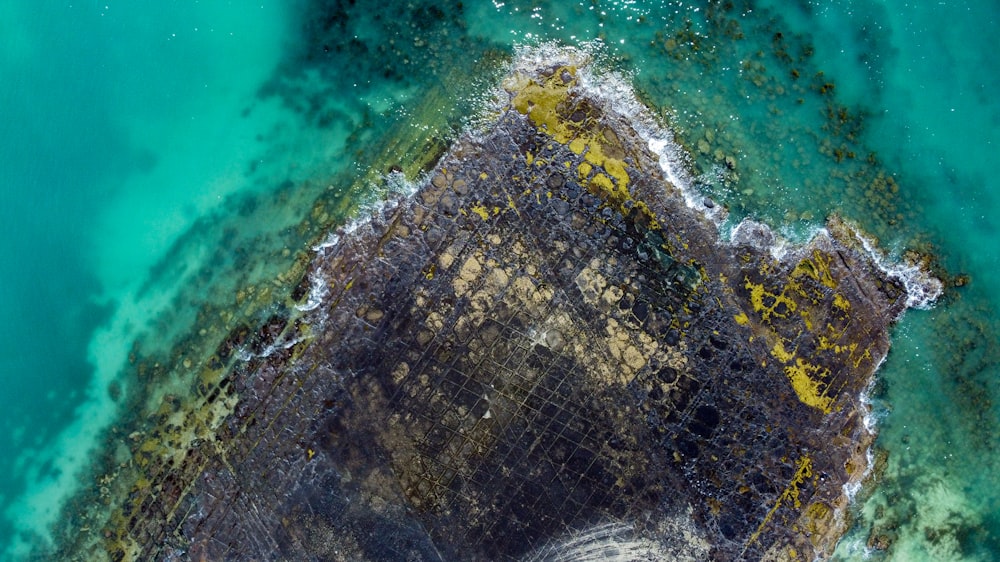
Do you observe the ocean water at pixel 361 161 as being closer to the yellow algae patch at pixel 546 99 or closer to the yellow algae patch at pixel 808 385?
the yellow algae patch at pixel 546 99

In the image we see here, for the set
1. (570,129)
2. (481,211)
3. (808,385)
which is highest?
(570,129)

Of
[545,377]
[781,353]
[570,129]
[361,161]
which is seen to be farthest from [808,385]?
[361,161]

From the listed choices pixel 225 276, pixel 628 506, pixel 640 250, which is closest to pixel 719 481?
pixel 628 506

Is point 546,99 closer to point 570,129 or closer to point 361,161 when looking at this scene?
point 570,129

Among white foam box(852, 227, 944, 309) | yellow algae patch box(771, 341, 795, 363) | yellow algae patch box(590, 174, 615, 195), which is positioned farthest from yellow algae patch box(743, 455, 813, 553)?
yellow algae patch box(590, 174, 615, 195)

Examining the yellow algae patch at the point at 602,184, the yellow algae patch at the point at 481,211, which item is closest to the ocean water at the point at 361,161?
the yellow algae patch at the point at 481,211

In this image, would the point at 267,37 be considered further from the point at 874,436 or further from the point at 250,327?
the point at 874,436
